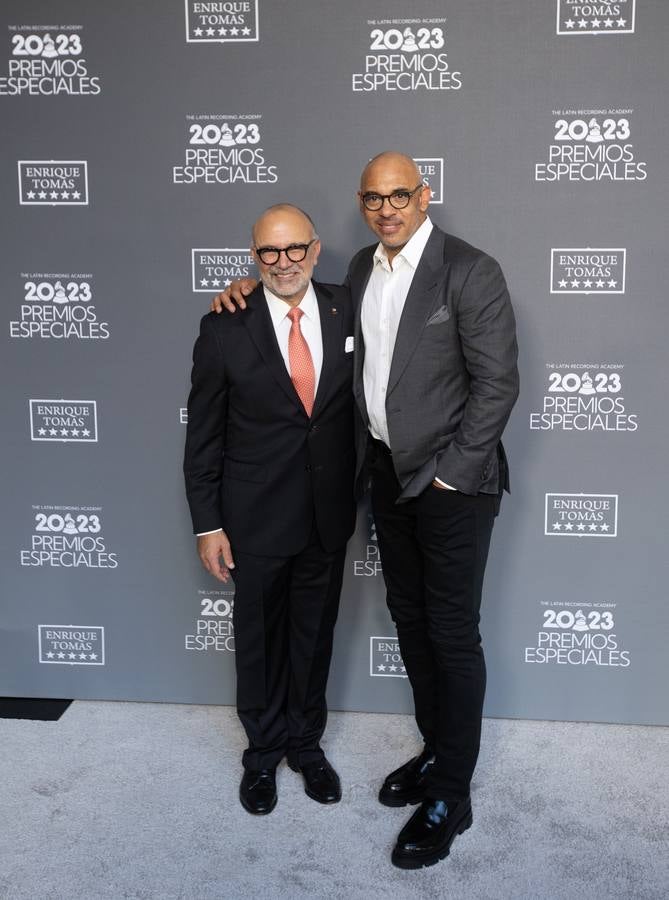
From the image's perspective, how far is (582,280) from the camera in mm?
2871

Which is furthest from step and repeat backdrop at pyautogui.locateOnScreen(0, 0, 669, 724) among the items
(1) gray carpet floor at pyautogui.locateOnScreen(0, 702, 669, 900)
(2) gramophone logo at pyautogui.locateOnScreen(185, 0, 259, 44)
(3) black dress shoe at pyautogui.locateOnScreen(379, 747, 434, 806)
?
(3) black dress shoe at pyautogui.locateOnScreen(379, 747, 434, 806)

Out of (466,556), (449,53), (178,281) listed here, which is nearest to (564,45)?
(449,53)

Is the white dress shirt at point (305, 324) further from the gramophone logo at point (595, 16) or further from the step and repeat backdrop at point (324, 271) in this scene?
the gramophone logo at point (595, 16)

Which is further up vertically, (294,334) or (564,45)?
(564,45)

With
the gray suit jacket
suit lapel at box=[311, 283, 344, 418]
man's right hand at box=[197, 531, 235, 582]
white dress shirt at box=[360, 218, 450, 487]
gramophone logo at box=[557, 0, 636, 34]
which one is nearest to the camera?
the gray suit jacket

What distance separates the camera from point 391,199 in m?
2.29

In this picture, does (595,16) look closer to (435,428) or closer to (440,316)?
(440,316)

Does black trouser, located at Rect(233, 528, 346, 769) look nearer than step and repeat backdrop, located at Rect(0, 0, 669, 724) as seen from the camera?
Yes

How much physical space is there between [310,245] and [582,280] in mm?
938

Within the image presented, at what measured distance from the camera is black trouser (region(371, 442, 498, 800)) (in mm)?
2377

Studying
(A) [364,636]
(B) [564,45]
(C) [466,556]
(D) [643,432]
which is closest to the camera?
(C) [466,556]

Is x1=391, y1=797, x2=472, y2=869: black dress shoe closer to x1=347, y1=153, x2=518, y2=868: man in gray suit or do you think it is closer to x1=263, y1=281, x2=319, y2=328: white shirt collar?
x1=347, y1=153, x2=518, y2=868: man in gray suit

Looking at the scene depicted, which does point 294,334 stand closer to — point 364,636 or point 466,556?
point 466,556

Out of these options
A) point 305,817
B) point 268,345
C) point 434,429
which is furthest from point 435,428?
point 305,817
